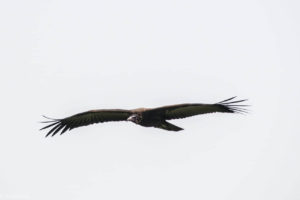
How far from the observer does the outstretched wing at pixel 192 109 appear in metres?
22.7

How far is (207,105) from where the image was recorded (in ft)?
74.7

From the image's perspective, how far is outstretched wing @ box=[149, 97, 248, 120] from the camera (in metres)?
22.7

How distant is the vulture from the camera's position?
2280 cm

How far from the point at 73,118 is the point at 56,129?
671 mm

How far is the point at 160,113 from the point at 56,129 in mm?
3134

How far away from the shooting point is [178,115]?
23.4 m

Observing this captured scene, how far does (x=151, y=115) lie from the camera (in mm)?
23156

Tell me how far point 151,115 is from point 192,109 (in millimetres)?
1145

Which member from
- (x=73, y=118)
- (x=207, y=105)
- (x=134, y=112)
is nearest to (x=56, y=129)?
(x=73, y=118)

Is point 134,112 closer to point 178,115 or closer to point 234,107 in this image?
point 178,115

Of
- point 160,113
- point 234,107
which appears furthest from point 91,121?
point 234,107

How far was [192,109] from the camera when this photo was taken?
2330 cm

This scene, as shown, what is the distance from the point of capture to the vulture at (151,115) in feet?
74.8

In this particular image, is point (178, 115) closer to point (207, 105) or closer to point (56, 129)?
point (207, 105)
